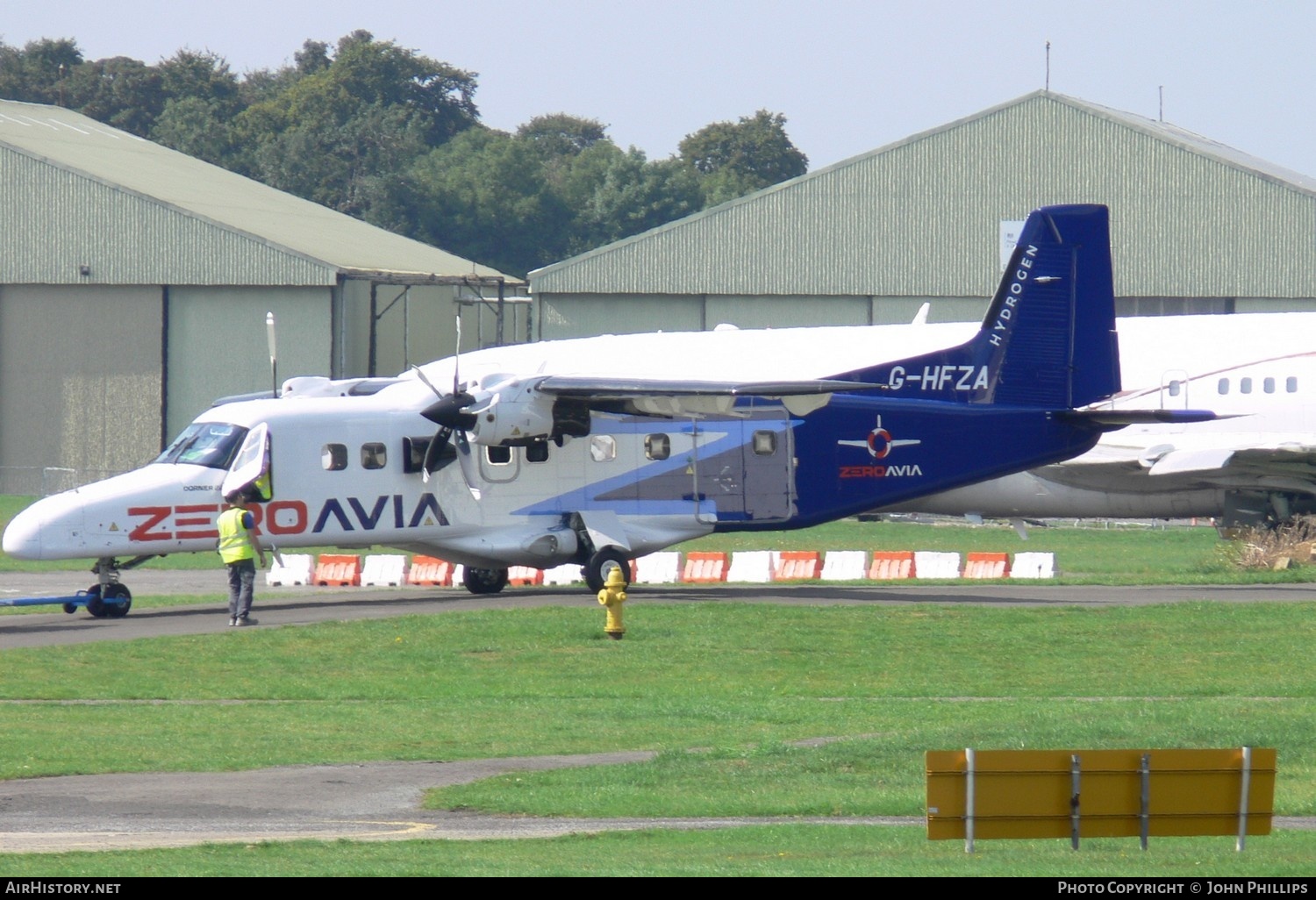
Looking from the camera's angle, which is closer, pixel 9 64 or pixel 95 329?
pixel 95 329

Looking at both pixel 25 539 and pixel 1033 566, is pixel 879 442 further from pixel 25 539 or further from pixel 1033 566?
pixel 25 539

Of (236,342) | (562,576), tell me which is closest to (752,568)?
(562,576)

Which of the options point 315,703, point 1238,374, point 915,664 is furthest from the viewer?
point 1238,374

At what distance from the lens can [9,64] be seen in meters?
111

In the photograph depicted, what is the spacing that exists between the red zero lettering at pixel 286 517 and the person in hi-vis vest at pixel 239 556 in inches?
48.9

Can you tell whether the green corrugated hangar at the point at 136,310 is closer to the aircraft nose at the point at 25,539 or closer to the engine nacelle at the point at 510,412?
the engine nacelle at the point at 510,412

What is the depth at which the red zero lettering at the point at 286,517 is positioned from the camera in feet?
82.2

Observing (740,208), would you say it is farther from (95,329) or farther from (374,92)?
(374,92)

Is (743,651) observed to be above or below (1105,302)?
below

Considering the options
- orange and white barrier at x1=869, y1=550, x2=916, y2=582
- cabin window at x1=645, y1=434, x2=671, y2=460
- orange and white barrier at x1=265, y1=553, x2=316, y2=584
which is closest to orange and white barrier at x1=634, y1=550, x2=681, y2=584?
orange and white barrier at x1=869, y1=550, x2=916, y2=582

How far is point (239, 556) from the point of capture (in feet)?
76.4

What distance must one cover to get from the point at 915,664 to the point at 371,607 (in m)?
8.95

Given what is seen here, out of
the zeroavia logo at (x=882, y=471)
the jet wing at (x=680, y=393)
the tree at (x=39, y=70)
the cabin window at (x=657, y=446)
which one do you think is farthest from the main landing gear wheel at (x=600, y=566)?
the tree at (x=39, y=70)

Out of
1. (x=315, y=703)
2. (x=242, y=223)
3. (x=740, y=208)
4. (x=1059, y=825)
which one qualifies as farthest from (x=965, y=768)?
(x=242, y=223)
